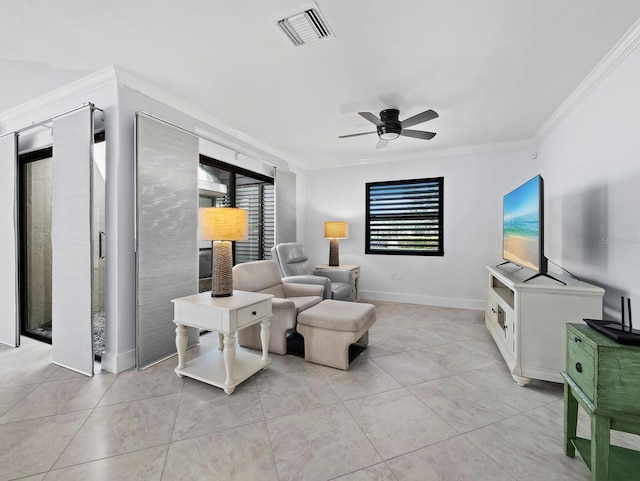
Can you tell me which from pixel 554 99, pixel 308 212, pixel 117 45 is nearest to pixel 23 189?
pixel 117 45

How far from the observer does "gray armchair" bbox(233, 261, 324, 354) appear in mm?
2652

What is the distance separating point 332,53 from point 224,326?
6.80 feet

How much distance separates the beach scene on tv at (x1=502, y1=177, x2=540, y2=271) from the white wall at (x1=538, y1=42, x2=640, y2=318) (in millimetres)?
434

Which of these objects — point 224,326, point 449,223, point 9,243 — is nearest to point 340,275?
point 449,223

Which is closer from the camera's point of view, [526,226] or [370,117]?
[526,226]

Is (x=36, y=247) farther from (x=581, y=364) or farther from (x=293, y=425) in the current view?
(x=581, y=364)

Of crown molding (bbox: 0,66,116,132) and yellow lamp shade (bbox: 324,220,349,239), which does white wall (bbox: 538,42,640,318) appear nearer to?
yellow lamp shade (bbox: 324,220,349,239)

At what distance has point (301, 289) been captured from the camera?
11.0ft

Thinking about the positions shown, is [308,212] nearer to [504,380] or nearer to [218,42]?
[218,42]

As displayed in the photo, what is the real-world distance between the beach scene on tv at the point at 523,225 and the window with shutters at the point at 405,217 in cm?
127

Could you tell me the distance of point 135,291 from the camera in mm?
2408

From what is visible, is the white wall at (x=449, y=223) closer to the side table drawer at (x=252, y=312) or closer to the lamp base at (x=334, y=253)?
the lamp base at (x=334, y=253)

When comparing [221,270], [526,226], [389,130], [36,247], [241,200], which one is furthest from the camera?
[241,200]

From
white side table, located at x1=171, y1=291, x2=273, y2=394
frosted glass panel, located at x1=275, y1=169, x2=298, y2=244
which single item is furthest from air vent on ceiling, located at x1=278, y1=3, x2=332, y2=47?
frosted glass panel, located at x1=275, y1=169, x2=298, y2=244
